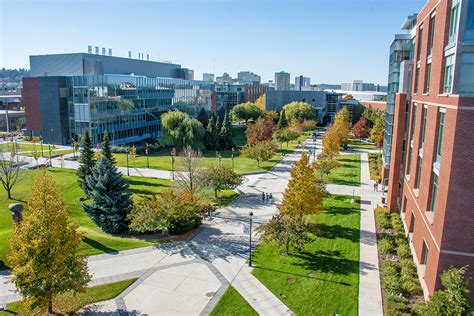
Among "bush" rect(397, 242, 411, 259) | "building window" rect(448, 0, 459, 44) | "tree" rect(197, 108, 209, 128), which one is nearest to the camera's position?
"building window" rect(448, 0, 459, 44)

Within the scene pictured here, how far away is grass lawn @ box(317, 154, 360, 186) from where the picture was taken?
42.0 metres

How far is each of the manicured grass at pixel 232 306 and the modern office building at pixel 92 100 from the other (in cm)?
4896

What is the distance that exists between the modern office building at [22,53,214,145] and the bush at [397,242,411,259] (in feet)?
164

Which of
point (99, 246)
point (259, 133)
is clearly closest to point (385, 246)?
point (99, 246)

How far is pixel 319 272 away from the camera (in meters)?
20.7

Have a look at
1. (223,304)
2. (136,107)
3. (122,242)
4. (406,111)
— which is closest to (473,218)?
(223,304)

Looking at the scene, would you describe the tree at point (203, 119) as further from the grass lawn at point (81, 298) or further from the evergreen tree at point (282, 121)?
the grass lawn at point (81, 298)

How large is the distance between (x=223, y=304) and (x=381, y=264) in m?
9.64

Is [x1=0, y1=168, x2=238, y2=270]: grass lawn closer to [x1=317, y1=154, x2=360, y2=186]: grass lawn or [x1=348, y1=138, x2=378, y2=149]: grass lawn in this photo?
[x1=317, y1=154, x2=360, y2=186]: grass lawn

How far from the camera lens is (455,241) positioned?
15.7 meters

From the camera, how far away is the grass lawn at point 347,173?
138 feet

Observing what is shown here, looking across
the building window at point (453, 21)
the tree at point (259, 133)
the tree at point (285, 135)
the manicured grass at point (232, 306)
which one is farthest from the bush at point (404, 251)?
the tree at point (285, 135)

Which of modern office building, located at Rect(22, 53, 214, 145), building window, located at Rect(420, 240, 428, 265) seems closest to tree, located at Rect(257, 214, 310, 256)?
building window, located at Rect(420, 240, 428, 265)

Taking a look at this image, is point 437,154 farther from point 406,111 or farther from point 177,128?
point 177,128
